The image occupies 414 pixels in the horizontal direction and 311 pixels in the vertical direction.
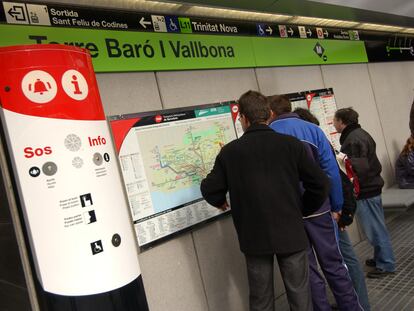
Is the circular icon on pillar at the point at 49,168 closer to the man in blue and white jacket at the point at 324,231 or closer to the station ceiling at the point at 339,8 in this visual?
the man in blue and white jacket at the point at 324,231

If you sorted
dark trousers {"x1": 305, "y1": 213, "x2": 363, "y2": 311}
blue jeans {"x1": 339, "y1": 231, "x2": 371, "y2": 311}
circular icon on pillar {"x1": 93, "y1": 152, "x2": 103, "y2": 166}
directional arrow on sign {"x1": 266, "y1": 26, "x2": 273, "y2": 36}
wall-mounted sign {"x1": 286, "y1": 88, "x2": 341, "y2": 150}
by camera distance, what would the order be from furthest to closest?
1. wall-mounted sign {"x1": 286, "y1": 88, "x2": 341, "y2": 150}
2. directional arrow on sign {"x1": 266, "y1": 26, "x2": 273, "y2": 36}
3. blue jeans {"x1": 339, "y1": 231, "x2": 371, "y2": 311}
4. dark trousers {"x1": 305, "y1": 213, "x2": 363, "y2": 311}
5. circular icon on pillar {"x1": 93, "y1": 152, "x2": 103, "y2": 166}

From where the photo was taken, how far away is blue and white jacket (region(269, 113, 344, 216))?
96.6 inches

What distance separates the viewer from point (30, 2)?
225cm

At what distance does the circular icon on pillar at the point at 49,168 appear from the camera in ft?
5.04

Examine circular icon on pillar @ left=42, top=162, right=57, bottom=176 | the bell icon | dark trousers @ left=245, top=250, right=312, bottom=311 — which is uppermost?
the bell icon

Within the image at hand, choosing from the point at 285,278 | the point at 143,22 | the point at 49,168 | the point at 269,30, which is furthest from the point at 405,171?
the point at 49,168

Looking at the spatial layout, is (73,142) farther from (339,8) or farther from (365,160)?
(339,8)

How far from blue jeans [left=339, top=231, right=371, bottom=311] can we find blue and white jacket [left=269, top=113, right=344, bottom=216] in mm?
399

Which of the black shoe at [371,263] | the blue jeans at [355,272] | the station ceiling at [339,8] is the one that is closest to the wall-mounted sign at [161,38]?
the station ceiling at [339,8]

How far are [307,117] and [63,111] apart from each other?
1856mm

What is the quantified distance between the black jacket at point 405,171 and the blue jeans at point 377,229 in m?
1.80

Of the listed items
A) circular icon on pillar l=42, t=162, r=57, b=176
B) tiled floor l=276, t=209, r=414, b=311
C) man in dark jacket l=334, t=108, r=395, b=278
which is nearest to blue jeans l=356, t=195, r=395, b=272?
man in dark jacket l=334, t=108, r=395, b=278

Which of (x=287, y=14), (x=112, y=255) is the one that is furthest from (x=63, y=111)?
(x=287, y=14)

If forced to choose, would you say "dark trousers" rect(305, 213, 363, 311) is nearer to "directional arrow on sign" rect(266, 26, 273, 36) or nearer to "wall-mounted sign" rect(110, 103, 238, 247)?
"wall-mounted sign" rect(110, 103, 238, 247)
